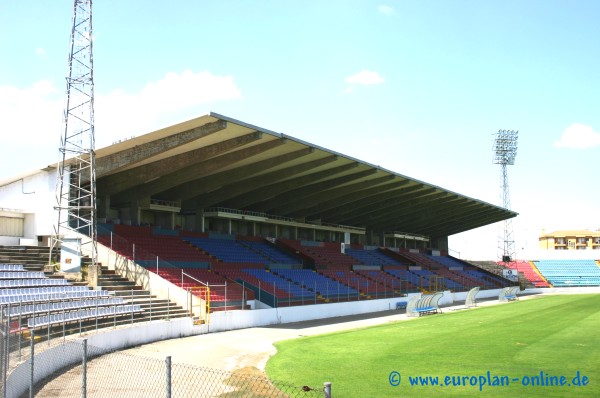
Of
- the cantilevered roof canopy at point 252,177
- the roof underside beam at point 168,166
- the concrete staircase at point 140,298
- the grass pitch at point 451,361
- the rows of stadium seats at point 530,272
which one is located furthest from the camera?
the rows of stadium seats at point 530,272

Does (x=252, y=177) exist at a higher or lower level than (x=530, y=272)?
higher

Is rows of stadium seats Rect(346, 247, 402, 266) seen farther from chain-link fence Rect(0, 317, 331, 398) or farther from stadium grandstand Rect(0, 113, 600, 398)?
chain-link fence Rect(0, 317, 331, 398)

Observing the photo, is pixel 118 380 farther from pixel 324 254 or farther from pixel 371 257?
pixel 371 257

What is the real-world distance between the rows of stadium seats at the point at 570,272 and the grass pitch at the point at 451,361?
51.5 m

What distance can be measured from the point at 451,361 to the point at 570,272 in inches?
2642

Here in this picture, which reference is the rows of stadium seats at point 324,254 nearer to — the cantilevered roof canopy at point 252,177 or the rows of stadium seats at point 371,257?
the rows of stadium seats at point 371,257

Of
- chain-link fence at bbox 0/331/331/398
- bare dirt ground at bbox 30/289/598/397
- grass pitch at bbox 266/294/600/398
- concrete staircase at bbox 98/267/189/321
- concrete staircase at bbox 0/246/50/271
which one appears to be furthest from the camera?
concrete staircase at bbox 0/246/50/271

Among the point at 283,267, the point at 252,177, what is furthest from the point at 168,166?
the point at 283,267

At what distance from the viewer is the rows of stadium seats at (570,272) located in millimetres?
70250

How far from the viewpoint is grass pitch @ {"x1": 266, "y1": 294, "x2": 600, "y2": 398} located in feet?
37.2

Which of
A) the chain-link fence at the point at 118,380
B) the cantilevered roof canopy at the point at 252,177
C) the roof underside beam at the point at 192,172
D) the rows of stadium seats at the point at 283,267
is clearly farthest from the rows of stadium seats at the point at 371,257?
the chain-link fence at the point at 118,380

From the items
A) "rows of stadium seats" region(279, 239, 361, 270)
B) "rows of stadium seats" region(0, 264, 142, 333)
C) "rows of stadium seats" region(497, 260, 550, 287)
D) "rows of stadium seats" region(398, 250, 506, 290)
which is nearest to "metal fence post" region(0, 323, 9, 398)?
"rows of stadium seats" region(0, 264, 142, 333)

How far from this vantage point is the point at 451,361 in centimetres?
1446

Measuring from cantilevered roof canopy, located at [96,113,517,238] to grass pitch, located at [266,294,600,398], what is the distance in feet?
35.0
